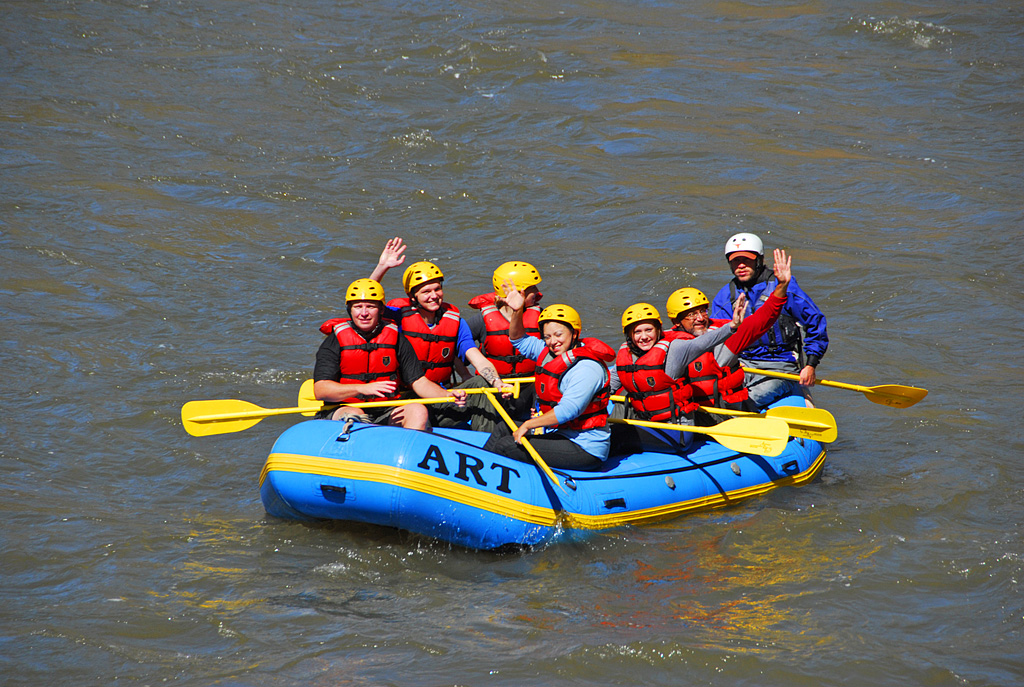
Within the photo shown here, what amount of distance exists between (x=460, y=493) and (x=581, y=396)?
2.85ft

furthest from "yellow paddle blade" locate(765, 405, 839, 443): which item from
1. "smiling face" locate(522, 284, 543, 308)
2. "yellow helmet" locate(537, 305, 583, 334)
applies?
"smiling face" locate(522, 284, 543, 308)

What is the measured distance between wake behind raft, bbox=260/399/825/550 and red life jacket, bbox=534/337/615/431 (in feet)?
1.05

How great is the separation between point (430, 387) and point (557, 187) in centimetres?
716

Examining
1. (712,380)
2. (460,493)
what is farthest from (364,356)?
(712,380)

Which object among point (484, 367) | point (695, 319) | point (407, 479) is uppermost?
point (695, 319)

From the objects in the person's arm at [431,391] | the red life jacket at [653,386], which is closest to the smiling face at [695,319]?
the red life jacket at [653,386]

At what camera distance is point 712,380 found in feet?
20.6

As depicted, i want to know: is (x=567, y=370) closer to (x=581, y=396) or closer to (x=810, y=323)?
(x=581, y=396)

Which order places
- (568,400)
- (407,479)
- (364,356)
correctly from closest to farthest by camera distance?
(407,479) < (568,400) < (364,356)

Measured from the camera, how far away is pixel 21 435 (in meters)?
7.17

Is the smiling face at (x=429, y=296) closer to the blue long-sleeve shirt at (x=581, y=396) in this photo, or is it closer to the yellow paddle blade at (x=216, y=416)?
the blue long-sleeve shirt at (x=581, y=396)

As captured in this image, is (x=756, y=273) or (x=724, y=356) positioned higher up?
(x=756, y=273)

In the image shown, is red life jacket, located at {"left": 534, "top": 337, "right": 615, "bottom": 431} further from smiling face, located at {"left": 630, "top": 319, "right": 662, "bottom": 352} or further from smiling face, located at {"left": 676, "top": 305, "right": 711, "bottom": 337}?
smiling face, located at {"left": 676, "top": 305, "right": 711, "bottom": 337}

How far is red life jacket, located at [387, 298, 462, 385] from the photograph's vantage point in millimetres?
6020
